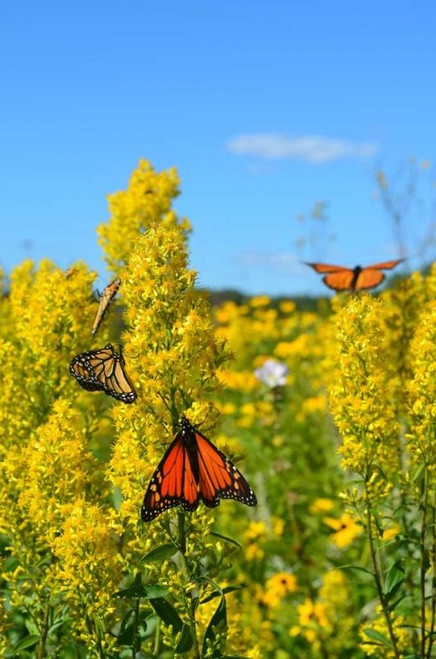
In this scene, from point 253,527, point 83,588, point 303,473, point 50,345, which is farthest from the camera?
point 303,473

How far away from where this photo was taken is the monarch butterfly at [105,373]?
141 inches

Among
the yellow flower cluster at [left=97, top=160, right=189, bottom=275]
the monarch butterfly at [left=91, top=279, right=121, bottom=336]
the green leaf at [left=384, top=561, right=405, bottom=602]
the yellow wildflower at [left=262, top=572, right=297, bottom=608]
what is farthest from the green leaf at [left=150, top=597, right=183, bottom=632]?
the yellow wildflower at [left=262, top=572, right=297, bottom=608]

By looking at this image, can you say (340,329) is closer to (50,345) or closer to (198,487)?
(198,487)

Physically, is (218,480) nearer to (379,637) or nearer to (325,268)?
(379,637)

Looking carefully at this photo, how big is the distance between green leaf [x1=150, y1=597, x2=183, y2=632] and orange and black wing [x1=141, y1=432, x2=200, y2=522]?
0.38m

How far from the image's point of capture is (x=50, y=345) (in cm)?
488

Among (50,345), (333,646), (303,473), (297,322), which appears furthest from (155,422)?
(297,322)

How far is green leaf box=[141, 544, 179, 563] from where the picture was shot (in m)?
3.33

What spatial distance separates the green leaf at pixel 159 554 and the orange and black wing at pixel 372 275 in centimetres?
339

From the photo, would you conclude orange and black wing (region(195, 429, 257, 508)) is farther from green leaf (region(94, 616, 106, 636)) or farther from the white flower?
the white flower

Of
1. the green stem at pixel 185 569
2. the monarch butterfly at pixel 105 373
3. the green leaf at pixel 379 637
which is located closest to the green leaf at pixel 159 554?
the green stem at pixel 185 569

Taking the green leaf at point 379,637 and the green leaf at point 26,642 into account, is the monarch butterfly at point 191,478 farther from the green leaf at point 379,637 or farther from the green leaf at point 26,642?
the green leaf at point 379,637

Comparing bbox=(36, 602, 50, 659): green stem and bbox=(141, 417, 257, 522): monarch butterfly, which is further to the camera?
bbox=(36, 602, 50, 659): green stem

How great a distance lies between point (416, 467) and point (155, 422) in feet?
5.27
